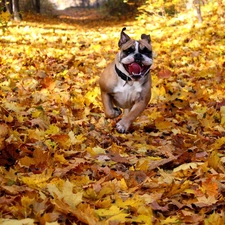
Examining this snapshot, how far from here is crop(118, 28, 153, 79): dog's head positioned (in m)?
5.29

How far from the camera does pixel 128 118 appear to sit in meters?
5.41

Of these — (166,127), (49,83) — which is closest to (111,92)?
(166,127)

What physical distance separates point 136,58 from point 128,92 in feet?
1.72

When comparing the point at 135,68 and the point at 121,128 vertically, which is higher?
the point at 135,68

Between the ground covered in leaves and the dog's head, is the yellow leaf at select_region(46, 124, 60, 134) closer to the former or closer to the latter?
the ground covered in leaves

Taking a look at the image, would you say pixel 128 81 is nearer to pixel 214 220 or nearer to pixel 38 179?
pixel 38 179

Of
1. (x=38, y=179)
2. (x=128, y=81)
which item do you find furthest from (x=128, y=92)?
(x=38, y=179)

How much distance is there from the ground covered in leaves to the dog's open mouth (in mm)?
617

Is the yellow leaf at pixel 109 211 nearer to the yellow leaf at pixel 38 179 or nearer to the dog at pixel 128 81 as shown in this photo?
the yellow leaf at pixel 38 179

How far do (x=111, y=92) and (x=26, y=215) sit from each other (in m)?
3.39

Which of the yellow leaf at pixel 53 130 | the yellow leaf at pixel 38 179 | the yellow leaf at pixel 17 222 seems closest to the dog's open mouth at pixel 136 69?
the yellow leaf at pixel 53 130

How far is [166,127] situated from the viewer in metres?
5.50

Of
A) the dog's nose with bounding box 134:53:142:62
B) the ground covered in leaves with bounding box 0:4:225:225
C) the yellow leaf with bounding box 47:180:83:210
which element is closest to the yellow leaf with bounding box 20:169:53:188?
the ground covered in leaves with bounding box 0:4:225:225

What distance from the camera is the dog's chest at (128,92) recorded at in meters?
5.59
